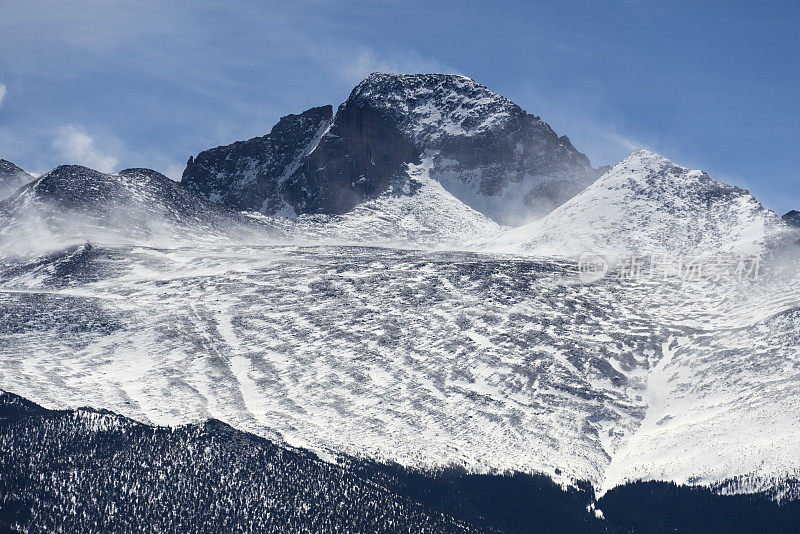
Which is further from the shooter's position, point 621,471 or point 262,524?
point 621,471

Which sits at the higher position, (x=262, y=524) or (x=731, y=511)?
(x=731, y=511)

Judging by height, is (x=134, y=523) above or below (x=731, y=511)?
below

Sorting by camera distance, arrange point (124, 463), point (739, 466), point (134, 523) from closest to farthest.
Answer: point (134, 523) → point (124, 463) → point (739, 466)

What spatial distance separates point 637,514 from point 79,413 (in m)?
97.2

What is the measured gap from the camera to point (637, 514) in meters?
184

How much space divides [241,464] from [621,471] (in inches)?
2700

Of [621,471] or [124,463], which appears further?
[621,471]

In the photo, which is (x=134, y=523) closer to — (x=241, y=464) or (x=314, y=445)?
(x=241, y=464)

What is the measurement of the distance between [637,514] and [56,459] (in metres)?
95.1

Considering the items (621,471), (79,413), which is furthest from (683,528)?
(79,413)

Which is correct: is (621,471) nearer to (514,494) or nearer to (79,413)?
(514,494)

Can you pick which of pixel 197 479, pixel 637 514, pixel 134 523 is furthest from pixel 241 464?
pixel 637 514

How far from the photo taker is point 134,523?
541ft

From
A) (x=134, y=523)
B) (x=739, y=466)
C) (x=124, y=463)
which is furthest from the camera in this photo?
(x=739, y=466)
